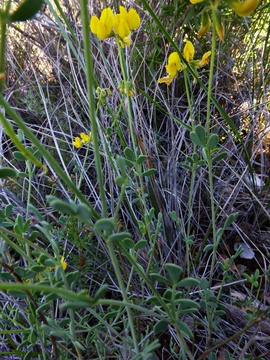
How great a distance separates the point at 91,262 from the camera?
1.05m

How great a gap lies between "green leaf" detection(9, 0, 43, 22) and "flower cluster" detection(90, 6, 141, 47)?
38 cm

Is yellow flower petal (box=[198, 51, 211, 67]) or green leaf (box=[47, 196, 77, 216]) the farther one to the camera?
yellow flower petal (box=[198, 51, 211, 67])

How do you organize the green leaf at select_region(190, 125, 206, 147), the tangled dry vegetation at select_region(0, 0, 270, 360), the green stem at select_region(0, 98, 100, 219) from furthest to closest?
the tangled dry vegetation at select_region(0, 0, 270, 360), the green leaf at select_region(190, 125, 206, 147), the green stem at select_region(0, 98, 100, 219)

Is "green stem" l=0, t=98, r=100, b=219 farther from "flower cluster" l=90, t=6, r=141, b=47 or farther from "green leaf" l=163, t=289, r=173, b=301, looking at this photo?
"flower cluster" l=90, t=6, r=141, b=47

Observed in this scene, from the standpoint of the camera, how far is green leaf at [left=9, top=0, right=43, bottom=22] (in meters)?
0.38

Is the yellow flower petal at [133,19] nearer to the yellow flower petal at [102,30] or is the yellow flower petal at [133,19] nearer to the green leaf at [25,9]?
the yellow flower petal at [102,30]

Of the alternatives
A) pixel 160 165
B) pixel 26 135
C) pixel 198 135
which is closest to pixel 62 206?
pixel 26 135

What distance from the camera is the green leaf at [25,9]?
0.38 metres

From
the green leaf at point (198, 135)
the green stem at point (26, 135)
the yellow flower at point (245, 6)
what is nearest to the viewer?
the green stem at point (26, 135)

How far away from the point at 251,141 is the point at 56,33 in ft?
3.09

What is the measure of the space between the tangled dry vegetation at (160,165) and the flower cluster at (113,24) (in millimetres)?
263

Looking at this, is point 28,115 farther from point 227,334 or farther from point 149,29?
point 227,334

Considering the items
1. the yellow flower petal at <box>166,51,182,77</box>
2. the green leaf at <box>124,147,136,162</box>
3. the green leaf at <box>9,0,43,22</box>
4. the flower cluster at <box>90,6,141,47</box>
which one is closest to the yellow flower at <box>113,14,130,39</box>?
the flower cluster at <box>90,6,141,47</box>

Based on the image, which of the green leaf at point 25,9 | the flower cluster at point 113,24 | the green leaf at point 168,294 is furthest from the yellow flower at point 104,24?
the green leaf at point 168,294
